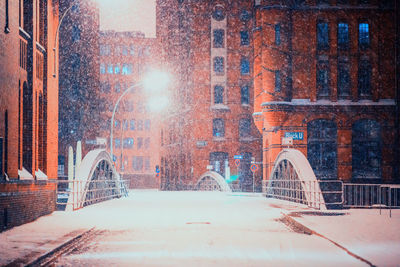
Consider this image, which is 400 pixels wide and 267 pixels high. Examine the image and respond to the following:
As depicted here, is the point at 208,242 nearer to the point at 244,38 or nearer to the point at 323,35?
the point at 323,35

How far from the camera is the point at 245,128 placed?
2506 inches

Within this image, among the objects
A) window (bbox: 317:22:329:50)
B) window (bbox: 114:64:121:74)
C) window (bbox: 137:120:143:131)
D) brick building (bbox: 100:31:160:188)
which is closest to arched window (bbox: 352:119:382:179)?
window (bbox: 317:22:329:50)

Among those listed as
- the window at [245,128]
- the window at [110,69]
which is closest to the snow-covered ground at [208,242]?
the window at [245,128]

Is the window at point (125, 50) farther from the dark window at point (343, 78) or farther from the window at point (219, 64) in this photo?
the dark window at point (343, 78)

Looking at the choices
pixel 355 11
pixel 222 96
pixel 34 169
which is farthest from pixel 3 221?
→ pixel 222 96

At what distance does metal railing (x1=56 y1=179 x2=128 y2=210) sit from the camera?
22.9 meters

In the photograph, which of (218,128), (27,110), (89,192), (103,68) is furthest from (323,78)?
(103,68)

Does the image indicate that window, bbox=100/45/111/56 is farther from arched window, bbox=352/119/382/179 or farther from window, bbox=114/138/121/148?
arched window, bbox=352/119/382/179

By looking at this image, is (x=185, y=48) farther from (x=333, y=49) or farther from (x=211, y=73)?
(x=333, y=49)

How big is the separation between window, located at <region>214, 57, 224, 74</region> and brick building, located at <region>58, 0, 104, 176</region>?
485 inches

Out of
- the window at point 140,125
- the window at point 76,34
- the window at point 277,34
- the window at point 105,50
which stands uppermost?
the window at point 105,50

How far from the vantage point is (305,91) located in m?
45.9

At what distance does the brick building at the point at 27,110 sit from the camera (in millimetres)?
15016

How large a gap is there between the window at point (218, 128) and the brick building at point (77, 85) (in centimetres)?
1189
